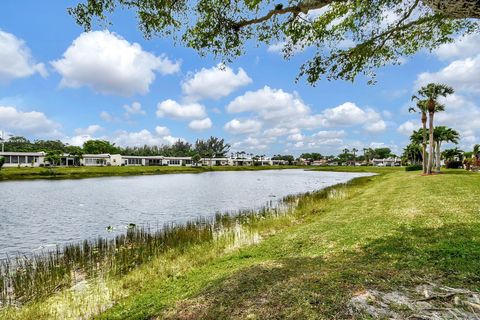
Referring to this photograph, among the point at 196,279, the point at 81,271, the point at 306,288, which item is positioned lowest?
the point at 81,271

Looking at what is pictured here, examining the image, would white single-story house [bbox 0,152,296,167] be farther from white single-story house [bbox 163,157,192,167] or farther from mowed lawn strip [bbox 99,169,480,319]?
mowed lawn strip [bbox 99,169,480,319]

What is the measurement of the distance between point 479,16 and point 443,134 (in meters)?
70.7

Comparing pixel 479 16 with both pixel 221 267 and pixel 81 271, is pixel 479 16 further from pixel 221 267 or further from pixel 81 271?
pixel 81 271

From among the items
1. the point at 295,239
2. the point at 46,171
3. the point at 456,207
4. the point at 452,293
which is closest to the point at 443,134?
the point at 456,207

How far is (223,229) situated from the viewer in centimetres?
1875

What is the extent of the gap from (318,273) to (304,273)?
343 millimetres

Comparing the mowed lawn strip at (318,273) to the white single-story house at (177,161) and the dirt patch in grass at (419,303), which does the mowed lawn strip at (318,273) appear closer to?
the dirt patch in grass at (419,303)

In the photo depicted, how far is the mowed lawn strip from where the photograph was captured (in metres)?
6.05

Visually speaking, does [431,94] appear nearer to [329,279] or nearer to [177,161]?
[329,279]

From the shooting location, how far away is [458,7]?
500 centimetres

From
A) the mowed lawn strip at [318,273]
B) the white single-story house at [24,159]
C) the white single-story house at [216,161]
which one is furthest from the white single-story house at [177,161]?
the mowed lawn strip at [318,273]

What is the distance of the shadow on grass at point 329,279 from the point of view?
585 centimetres

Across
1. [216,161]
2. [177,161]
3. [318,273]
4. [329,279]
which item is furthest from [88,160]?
[329,279]

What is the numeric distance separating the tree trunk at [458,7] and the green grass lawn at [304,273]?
16.1ft
